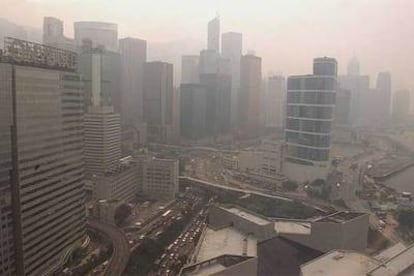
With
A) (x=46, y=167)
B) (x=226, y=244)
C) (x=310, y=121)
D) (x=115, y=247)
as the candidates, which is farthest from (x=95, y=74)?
(x=226, y=244)

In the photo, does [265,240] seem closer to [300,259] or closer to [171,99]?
[300,259]

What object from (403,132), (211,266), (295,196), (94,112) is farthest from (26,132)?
(403,132)

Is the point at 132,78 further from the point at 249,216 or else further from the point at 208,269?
the point at 208,269

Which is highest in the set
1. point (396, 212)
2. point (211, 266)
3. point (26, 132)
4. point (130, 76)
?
point (130, 76)

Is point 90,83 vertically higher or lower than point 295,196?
higher

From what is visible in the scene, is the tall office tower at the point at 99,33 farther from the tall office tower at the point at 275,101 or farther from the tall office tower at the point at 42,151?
the tall office tower at the point at 42,151

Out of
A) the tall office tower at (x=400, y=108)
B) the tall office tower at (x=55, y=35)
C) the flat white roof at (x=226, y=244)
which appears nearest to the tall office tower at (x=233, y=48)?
the tall office tower at (x=400, y=108)

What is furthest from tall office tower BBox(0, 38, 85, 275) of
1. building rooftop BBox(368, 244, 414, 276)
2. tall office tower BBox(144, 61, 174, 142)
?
tall office tower BBox(144, 61, 174, 142)
